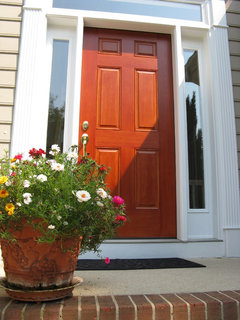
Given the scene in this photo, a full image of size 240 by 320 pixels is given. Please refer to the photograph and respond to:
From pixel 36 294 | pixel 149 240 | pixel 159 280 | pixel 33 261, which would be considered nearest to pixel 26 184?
pixel 33 261

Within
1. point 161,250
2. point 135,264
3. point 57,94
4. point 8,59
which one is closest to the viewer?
point 135,264

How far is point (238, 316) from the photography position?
121 cm

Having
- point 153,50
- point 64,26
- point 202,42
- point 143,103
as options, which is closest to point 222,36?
point 202,42

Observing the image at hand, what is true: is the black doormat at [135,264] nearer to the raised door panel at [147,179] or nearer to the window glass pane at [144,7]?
the raised door panel at [147,179]

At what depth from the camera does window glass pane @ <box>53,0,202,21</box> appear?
262cm

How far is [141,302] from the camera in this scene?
1.17 metres

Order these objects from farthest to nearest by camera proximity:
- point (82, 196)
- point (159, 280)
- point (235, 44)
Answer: point (235, 44) < point (159, 280) < point (82, 196)

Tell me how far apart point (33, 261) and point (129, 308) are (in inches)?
17.9

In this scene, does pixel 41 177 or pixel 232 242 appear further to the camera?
pixel 232 242

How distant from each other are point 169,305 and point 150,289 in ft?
0.77

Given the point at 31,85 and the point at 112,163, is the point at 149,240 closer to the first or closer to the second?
the point at 112,163

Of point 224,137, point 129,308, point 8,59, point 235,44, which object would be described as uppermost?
point 235,44

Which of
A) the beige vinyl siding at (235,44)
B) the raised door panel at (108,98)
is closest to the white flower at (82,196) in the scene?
the raised door panel at (108,98)

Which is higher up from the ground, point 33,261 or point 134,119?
point 134,119
